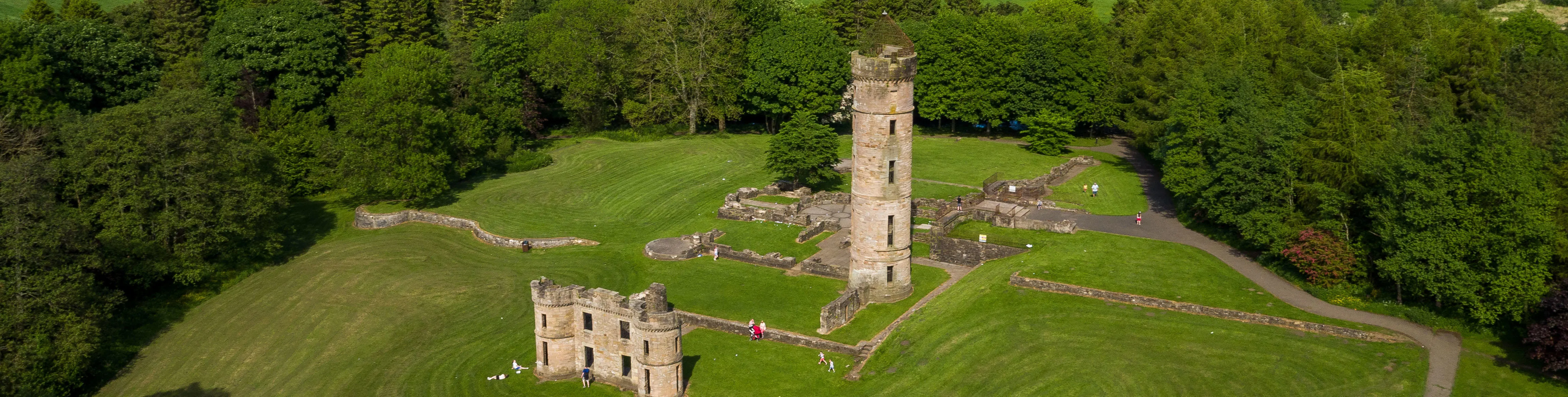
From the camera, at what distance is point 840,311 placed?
51.4m

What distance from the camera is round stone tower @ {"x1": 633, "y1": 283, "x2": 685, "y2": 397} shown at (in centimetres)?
4319

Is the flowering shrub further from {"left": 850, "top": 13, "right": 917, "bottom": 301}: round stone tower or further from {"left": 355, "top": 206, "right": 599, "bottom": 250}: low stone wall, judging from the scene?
{"left": 355, "top": 206, "right": 599, "bottom": 250}: low stone wall

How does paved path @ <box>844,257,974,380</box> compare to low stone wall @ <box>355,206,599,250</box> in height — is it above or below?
below

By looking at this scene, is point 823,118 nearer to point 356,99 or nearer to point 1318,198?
point 356,99

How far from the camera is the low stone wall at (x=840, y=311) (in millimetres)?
50312

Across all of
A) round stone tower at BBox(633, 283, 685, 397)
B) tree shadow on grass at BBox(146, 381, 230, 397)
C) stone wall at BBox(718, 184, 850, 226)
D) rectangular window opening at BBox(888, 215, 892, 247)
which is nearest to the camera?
round stone tower at BBox(633, 283, 685, 397)

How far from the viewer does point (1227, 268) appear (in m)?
56.4

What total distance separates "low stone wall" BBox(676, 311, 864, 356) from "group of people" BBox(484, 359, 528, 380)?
22.6 ft

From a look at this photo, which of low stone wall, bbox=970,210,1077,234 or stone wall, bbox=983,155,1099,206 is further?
stone wall, bbox=983,155,1099,206

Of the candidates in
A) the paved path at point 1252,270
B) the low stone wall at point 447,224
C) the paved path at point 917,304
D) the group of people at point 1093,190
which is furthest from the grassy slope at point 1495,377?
the low stone wall at point 447,224

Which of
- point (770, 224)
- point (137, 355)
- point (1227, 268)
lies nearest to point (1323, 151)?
point (1227, 268)

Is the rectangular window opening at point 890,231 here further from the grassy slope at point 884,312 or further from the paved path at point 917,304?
the paved path at point 917,304

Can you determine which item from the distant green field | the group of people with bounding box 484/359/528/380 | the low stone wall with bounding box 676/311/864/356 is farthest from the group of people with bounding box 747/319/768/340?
the distant green field

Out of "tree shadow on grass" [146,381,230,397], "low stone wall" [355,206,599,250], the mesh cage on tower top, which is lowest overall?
"tree shadow on grass" [146,381,230,397]
